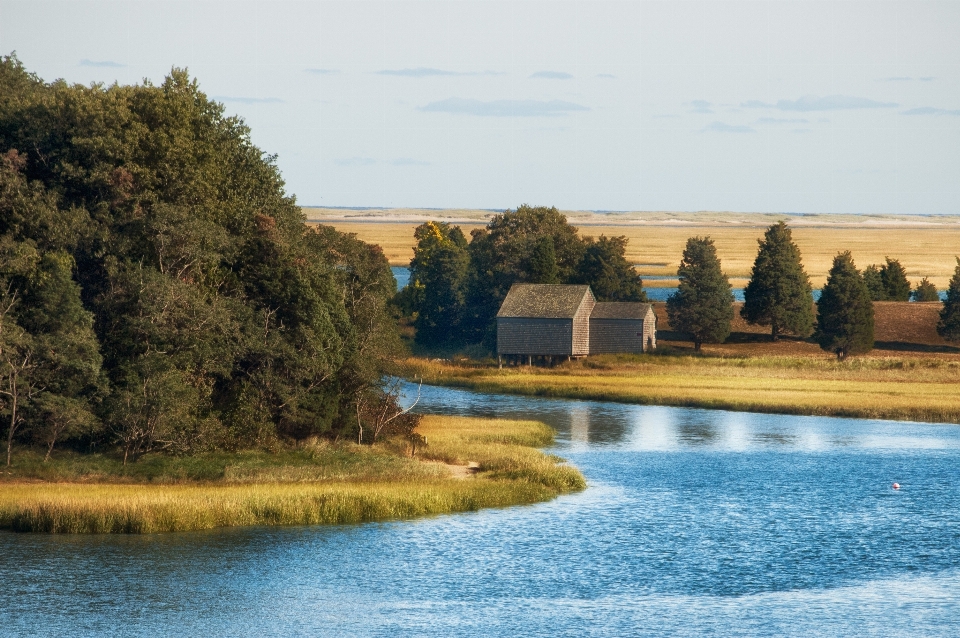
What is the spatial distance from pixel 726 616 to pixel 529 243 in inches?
3585

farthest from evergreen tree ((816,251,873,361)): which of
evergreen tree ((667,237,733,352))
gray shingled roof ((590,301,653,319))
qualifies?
gray shingled roof ((590,301,653,319))

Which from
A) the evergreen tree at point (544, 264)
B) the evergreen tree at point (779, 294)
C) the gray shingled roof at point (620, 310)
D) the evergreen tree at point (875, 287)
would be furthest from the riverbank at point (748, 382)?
the evergreen tree at point (875, 287)

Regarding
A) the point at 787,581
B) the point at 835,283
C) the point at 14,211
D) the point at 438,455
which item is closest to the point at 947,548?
the point at 787,581

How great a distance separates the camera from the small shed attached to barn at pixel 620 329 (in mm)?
109125

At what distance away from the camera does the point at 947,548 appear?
39.3 meters

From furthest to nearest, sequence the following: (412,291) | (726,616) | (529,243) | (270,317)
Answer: (412,291) → (529,243) → (270,317) → (726,616)

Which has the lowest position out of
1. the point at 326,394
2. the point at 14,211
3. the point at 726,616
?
the point at 726,616

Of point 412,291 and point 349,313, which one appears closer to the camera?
point 349,313

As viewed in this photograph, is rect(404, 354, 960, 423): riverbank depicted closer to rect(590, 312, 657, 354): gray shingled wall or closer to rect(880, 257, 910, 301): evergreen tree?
rect(590, 312, 657, 354): gray shingled wall

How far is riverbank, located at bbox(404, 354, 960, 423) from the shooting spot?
7694 cm

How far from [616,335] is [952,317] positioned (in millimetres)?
34660

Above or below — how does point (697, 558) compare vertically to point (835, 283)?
below

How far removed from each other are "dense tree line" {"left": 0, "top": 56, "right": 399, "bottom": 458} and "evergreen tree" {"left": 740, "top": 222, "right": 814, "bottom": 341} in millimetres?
68905

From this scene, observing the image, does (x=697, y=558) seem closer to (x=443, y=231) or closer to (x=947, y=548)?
(x=947, y=548)
